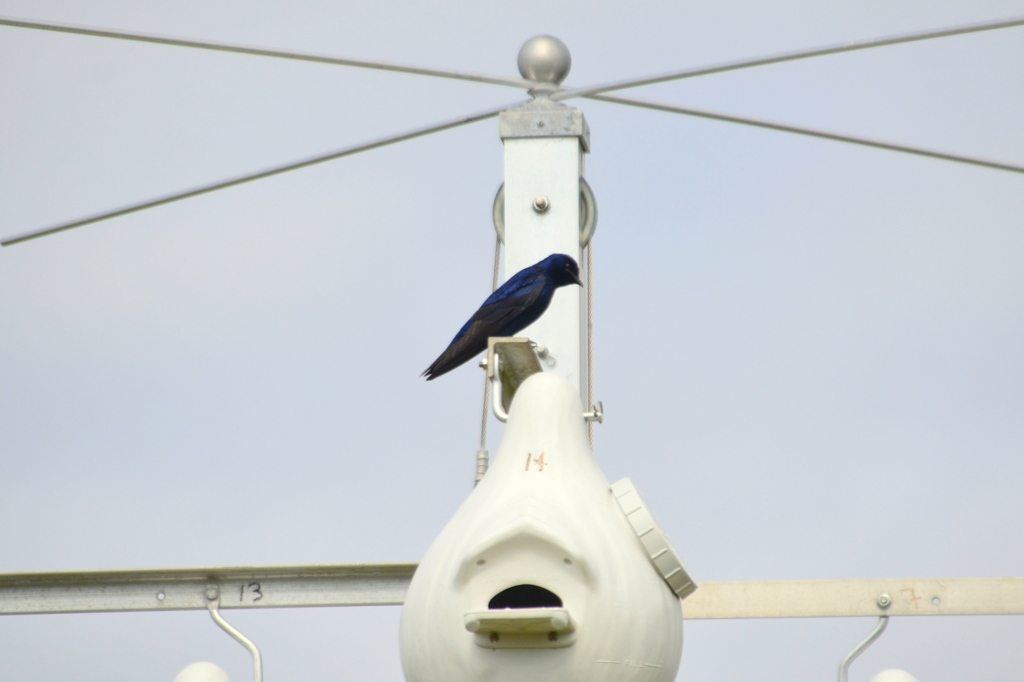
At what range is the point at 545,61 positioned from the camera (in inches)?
328

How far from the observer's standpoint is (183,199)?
8.63m

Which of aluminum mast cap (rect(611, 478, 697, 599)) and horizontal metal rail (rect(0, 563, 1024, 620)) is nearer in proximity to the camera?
aluminum mast cap (rect(611, 478, 697, 599))

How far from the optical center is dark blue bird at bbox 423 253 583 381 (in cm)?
820

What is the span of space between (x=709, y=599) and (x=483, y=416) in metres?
1.15

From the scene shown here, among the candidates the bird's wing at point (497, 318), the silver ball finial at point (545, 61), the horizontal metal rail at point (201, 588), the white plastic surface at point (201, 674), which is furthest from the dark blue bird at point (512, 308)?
the white plastic surface at point (201, 674)

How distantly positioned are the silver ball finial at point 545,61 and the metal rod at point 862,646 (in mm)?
2506

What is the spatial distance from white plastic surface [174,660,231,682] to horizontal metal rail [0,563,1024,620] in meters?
0.70

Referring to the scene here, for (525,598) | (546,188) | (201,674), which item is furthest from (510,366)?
(201,674)

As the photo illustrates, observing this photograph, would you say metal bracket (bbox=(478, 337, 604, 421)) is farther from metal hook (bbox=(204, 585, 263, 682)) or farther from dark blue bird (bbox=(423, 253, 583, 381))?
metal hook (bbox=(204, 585, 263, 682))

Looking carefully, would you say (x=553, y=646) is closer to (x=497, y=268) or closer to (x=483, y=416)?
(x=483, y=416)

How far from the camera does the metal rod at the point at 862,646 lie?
7539 millimetres

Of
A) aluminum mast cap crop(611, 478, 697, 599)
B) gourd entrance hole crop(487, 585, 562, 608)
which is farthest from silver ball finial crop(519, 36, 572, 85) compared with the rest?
gourd entrance hole crop(487, 585, 562, 608)

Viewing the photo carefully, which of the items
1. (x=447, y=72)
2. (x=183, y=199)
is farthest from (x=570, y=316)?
(x=183, y=199)

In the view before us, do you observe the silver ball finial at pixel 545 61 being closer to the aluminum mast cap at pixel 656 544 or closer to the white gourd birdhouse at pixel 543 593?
the white gourd birdhouse at pixel 543 593
